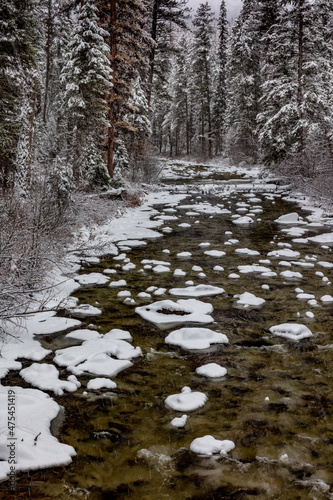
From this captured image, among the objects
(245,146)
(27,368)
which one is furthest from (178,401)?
(245,146)

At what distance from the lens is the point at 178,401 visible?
11.0ft

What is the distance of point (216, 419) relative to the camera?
3137 millimetres

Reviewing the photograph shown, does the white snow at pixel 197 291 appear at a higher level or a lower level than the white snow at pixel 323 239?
lower

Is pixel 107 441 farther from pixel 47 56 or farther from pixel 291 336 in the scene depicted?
A: pixel 47 56

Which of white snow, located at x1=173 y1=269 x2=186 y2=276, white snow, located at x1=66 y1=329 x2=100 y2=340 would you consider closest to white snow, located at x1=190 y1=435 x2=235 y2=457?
white snow, located at x1=66 y1=329 x2=100 y2=340

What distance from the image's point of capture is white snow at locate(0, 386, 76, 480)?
2.55 metres

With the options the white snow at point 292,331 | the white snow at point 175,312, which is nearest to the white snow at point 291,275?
the white snow at point 175,312

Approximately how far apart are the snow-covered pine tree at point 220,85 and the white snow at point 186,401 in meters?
43.3

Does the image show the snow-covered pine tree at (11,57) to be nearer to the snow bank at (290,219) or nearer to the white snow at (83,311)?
the white snow at (83,311)

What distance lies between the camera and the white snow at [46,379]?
351cm

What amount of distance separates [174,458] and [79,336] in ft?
7.37

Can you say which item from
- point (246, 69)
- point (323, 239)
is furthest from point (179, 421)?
point (246, 69)

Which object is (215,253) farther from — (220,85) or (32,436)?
(220,85)

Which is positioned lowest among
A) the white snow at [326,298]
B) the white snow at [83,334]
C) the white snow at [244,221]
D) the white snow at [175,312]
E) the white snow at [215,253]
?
the white snow at [83,334]
